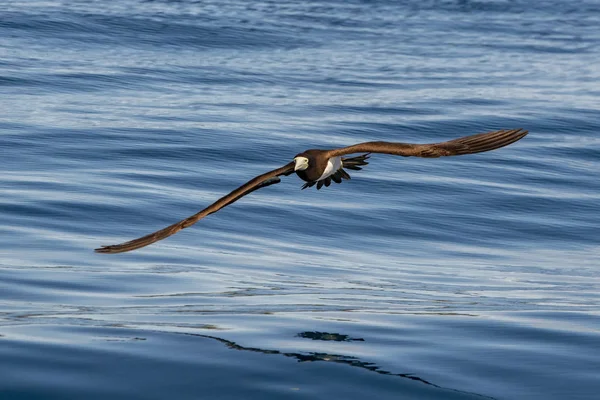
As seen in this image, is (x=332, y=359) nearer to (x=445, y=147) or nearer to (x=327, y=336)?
(x=327, y=336)

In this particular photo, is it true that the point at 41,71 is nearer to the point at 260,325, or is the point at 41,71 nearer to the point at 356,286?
Answer: the point at 356,286

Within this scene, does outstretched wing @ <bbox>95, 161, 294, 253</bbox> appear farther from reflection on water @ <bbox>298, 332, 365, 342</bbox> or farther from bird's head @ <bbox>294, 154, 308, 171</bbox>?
reflection on water @ <bbox>298, 332, 365, 342</bbox>

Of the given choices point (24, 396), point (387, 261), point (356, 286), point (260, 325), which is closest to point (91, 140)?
point (387, 261)

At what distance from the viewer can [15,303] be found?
7.98 m

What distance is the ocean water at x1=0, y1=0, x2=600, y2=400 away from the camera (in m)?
6.61

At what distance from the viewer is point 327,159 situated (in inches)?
338

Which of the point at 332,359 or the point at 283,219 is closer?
the point at 332,359

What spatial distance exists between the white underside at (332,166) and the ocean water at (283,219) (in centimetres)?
107

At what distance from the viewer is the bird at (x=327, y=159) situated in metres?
7.69

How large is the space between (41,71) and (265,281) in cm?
1407

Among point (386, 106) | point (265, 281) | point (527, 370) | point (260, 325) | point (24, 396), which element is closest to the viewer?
point (24, 396)

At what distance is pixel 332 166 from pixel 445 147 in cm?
103

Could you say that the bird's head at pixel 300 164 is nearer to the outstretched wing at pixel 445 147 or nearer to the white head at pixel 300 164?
the white head at pixel 300 164

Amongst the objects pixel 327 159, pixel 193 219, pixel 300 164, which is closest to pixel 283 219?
pixel 327 159
